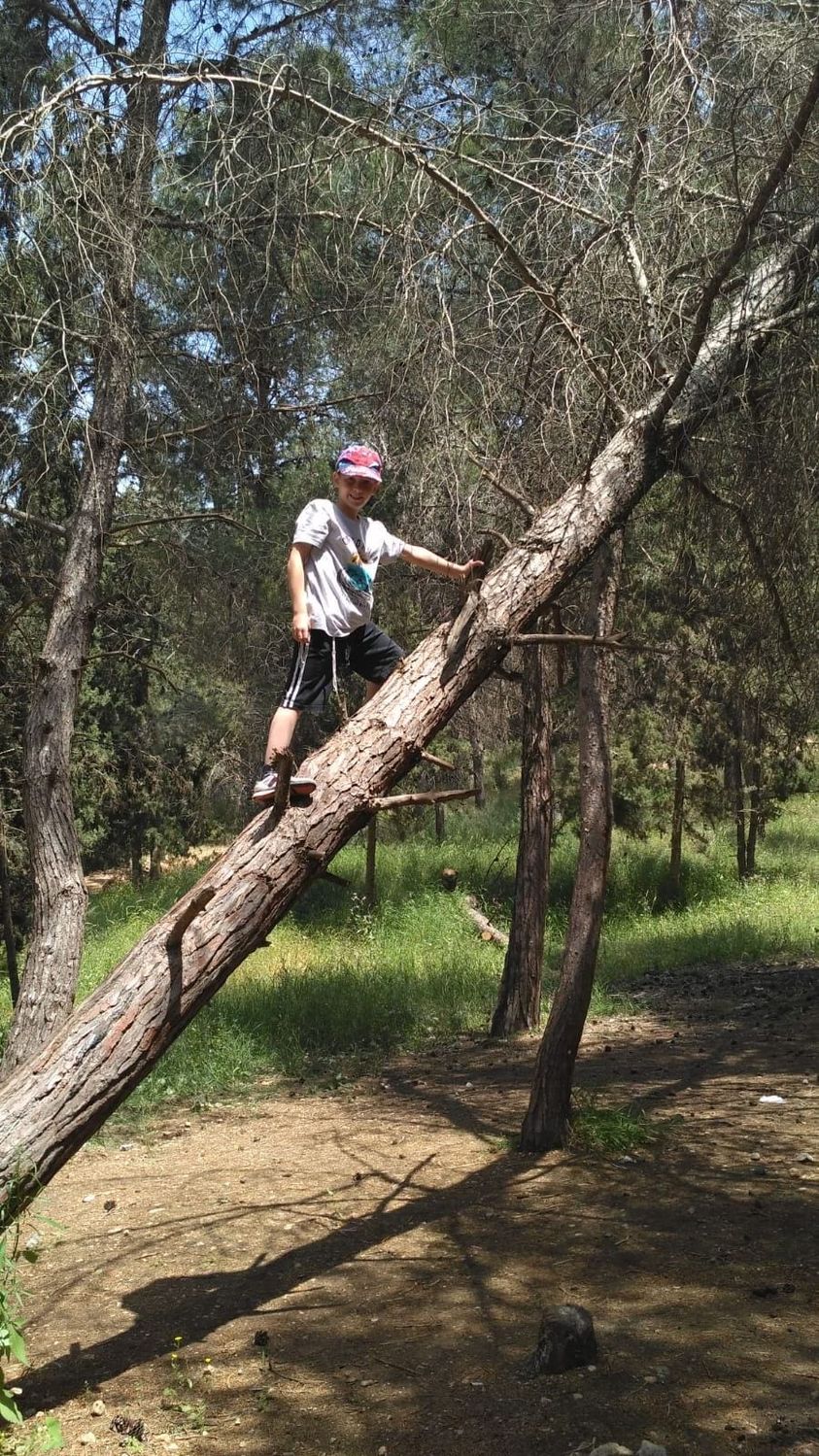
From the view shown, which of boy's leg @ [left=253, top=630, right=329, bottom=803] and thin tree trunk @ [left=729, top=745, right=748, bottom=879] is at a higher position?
boy's leg @ [left=253, top=630, right=329, bottom=803]

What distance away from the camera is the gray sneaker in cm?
402

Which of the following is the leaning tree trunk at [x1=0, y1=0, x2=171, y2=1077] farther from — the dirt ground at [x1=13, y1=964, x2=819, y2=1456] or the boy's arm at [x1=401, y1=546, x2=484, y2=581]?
the boy's arm at [x1=401, y1=546, x2=484, y2=581]

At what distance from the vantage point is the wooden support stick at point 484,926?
15062 millimetres

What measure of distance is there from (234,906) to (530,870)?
21.5ft

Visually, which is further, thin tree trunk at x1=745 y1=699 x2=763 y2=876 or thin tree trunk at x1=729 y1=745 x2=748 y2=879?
thin tree trunk at x1=729 y1=745 x2=748 y2=879

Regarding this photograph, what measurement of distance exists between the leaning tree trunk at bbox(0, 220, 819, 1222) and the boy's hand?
1.10 feet

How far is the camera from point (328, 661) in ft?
14.9

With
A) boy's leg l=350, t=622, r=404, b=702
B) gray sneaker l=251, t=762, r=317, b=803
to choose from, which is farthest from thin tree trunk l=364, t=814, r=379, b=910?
gray sneaker l=251, t=762, r=317, b=803

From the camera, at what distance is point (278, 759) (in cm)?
374

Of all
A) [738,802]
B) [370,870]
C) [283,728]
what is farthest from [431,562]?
[738,802]

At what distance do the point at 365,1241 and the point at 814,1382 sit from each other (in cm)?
232

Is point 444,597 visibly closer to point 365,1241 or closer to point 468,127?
point 468,127

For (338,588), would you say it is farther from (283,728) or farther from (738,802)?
(738,802)

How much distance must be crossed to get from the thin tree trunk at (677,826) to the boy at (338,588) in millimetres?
13362
